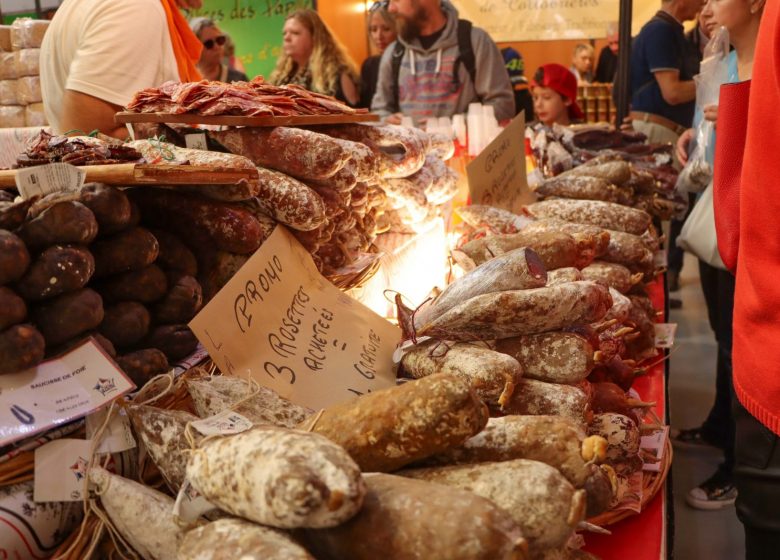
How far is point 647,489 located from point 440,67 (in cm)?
400

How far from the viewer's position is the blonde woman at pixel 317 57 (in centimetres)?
604

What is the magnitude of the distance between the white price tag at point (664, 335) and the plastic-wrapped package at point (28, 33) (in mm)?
4038

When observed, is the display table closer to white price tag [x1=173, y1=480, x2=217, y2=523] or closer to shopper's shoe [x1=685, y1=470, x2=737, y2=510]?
white price tag [x1=173, y1=480, x2=217, y2=523]

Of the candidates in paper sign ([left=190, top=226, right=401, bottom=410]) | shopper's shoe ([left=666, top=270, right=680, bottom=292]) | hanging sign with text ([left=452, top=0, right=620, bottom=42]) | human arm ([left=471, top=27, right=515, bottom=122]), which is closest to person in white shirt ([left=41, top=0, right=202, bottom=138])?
paper sign ([left=190, top=226, right=401, bottom=410])

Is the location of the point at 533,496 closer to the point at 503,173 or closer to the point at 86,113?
the point at 503,173

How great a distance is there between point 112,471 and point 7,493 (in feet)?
0.48

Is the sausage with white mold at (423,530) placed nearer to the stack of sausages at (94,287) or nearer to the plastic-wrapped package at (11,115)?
the stack of sausages at (94,287)

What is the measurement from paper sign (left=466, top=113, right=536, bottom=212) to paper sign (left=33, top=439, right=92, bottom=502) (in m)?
1.84

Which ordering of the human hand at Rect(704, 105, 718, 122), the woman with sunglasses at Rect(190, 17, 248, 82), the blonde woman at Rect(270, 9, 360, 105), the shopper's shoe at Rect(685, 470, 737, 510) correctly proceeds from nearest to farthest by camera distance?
the human hand at Rect(704, 105, 718, 122), the shopper's shoe at Rect(685, 470, 737, 510), the woman with sunglasses at Rect(190, 17, 248, 82), the blonde woman at Rect(270, 9, 360, 105)

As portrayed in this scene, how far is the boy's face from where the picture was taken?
17.5 feet

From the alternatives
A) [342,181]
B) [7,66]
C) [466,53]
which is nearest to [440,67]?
[466,53]

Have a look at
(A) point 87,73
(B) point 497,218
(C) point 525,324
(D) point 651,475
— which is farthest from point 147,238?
(A) point 87,73

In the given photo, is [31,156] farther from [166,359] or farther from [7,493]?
[7,493]

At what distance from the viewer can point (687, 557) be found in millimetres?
3064
